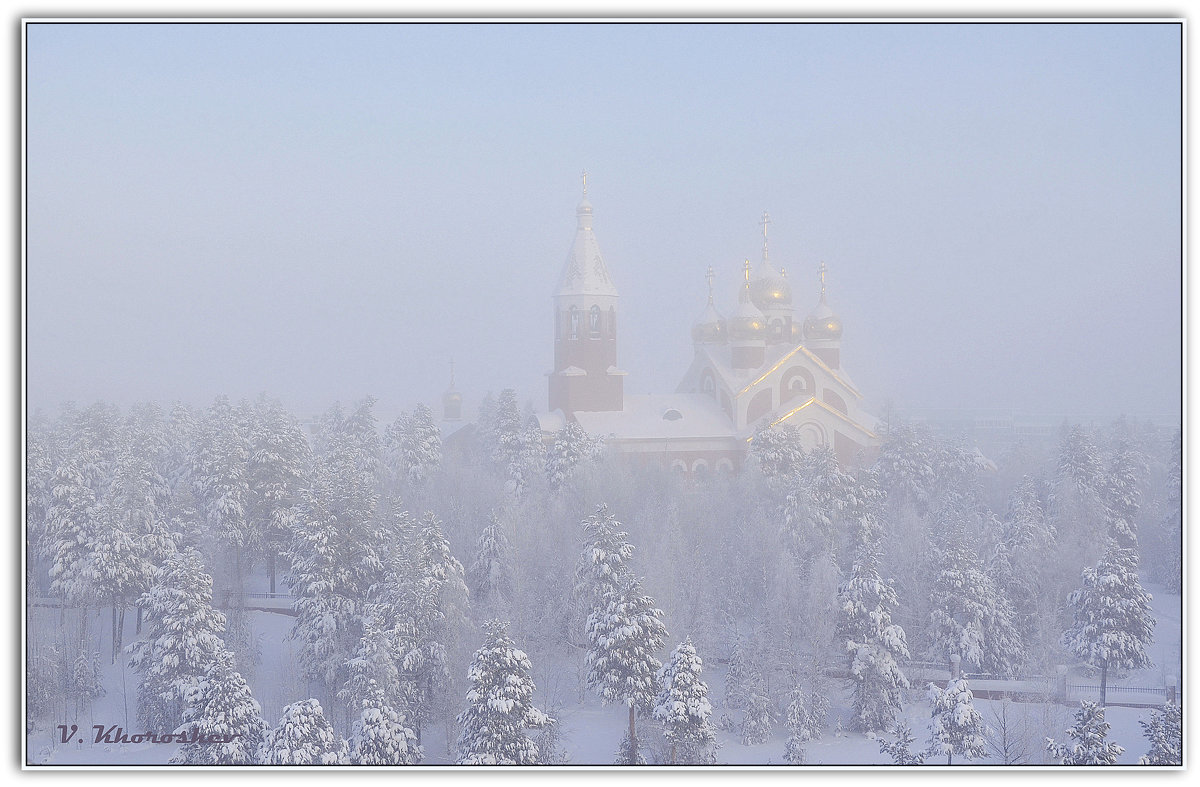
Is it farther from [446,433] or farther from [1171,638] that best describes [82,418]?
[1171,638]

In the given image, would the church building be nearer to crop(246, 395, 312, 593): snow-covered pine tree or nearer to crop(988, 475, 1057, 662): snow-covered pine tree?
crop(988, 475, 1057, 662): snow-covered pine tree

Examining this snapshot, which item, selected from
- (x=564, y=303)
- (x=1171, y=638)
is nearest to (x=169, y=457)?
(x=564, y=303)

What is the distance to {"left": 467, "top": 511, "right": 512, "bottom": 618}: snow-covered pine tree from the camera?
2155 cm

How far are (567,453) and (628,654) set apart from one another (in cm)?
1349

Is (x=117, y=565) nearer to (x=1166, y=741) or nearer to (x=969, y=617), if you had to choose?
(x=969, y=617)

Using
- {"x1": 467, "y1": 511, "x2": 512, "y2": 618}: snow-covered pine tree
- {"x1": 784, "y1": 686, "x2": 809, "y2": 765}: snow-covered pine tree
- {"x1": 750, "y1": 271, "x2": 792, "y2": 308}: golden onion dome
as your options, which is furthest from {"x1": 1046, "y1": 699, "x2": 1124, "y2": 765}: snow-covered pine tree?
{"x1": 750, "y1": 271, "x2": 792, "y2": 308}: golden onion dome

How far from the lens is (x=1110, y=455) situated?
1157 inches

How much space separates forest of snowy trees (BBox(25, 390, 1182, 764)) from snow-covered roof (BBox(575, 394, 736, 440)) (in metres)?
5.03

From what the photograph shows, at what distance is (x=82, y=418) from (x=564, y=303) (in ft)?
48.4

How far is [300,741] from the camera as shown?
568 inches

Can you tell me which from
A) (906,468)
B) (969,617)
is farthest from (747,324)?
(969,617)
